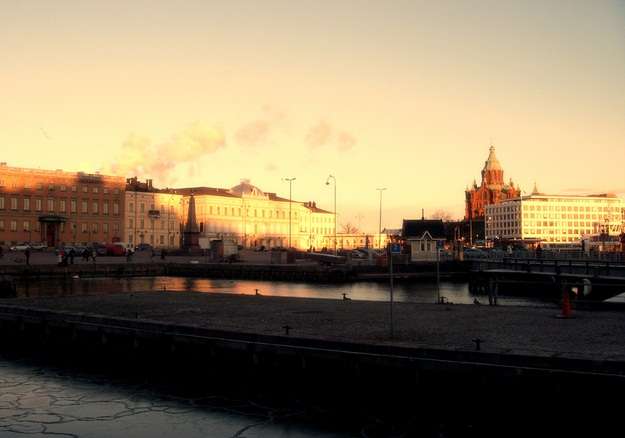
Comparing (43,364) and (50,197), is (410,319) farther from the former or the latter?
(50,197)

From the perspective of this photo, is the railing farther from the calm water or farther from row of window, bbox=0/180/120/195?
row of window, bbox=0/180/120/195

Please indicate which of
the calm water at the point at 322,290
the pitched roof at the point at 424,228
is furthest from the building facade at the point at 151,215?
the calm water at the point at 322,290

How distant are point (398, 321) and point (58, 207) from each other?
126 metres

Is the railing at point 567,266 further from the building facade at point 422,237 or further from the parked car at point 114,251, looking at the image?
the parked car at point 114,251

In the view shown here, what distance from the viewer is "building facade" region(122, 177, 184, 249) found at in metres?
162

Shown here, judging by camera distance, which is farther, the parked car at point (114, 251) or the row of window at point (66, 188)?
the row of window at point (66, 188)

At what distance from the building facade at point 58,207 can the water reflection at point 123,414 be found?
111162 mm

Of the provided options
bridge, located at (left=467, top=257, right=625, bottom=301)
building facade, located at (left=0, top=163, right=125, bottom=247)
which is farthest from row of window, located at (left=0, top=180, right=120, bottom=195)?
bridge, located at (left=467, top=257, right=625, bottom=301)

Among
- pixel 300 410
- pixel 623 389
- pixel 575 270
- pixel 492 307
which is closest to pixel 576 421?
pixel 623 389

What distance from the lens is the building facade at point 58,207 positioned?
130500 mm

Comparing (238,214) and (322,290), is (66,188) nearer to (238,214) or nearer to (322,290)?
(238,214)

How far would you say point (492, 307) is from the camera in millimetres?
31156

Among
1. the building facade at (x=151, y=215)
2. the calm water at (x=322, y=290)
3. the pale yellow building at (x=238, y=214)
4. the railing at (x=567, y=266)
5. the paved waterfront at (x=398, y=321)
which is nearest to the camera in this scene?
the paved waterfront at (x=398, y=321)

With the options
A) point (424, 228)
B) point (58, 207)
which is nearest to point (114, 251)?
point (58, 207)
